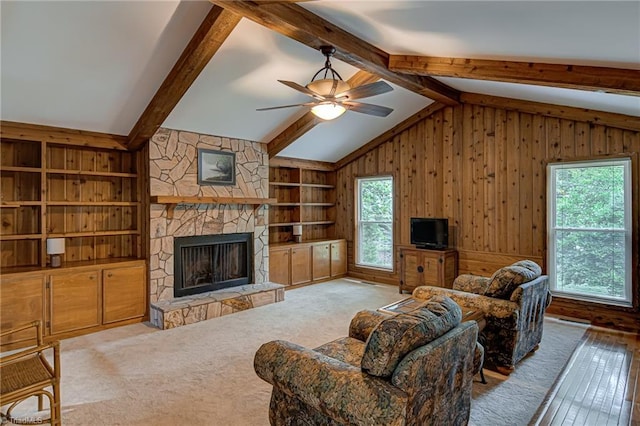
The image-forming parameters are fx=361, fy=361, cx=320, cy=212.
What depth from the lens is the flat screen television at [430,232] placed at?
20.8 ft

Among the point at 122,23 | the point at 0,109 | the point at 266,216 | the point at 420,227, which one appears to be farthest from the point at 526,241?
the point at 0,109

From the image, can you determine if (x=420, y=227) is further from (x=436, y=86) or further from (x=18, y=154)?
(x=18, y=154)

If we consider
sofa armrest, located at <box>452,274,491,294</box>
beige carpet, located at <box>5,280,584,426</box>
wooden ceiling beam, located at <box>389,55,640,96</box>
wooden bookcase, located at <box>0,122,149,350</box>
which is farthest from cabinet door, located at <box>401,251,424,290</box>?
wooden bookcase, located at <box>0,122,149,350</box>

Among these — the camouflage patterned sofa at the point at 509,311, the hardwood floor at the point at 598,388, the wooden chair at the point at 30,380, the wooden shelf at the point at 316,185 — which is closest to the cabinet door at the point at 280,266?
the wooden shelf at the point at 316,185

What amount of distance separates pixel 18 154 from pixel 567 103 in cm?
719

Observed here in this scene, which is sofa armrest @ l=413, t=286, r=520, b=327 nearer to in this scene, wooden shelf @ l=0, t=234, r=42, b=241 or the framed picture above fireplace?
the framed picture above fireplace

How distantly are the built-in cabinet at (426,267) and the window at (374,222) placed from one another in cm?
81

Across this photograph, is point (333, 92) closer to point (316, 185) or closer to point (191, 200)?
point (191, 200)

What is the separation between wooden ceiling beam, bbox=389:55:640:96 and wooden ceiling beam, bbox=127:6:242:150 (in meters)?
2.07

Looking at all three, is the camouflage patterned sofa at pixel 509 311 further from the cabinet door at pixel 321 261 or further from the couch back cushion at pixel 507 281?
the cabinet door at pixel 321 261

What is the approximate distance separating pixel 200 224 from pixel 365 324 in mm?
3465

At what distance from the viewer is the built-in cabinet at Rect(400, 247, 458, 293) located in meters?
6.06

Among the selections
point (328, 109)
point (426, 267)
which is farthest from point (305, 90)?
point (426, 267)

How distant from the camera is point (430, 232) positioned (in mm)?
6461
